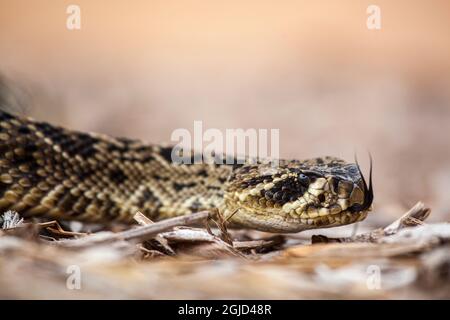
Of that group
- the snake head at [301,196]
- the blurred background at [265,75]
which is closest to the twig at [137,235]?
the snake head at [301,196]

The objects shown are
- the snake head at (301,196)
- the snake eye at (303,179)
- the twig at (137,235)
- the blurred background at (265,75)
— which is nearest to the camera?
the twig at (137,235)

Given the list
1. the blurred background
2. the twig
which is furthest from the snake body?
the blurred background

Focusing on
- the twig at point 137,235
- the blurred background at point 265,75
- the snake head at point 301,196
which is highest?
the blurred background at point 265,75

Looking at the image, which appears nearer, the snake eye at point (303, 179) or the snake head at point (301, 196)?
the snake head at point (301, 196)

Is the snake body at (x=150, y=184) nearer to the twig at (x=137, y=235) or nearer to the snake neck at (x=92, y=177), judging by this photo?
the snake neck at (x=92, y=177)

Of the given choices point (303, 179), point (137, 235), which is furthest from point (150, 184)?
point (137, 235)

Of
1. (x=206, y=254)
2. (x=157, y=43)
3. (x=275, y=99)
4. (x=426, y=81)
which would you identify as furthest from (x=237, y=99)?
(x=206, y=254)
